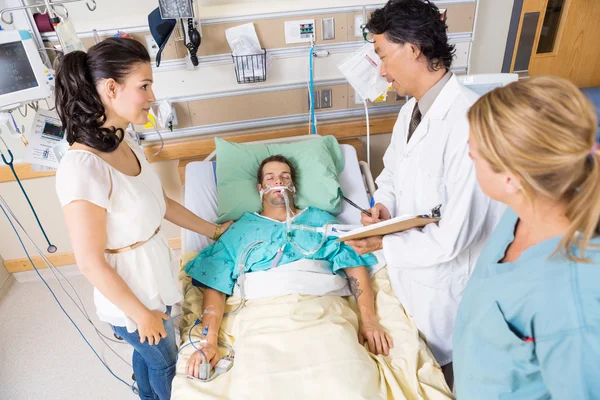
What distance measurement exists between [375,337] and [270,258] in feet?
1.77

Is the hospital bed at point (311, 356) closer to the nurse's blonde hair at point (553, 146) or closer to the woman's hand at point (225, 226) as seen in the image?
the woman's hand at point (225, 226)

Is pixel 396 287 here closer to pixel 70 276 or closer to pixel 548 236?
pixel 548 236

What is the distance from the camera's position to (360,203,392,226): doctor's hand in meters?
1.52

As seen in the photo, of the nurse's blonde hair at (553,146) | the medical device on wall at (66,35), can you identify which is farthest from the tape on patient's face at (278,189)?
the nurse's blonde hair at (553,146)

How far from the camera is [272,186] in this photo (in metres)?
2.02

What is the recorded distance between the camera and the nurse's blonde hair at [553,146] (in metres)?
0.69

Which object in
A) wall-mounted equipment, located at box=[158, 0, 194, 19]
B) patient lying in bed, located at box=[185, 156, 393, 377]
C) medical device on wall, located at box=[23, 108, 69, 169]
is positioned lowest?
patient lying in bed, located at box=[185, 156, 393, 377]

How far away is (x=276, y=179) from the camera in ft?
6.69

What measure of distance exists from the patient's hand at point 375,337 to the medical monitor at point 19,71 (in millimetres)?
1683

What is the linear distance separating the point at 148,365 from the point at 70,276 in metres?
1.65

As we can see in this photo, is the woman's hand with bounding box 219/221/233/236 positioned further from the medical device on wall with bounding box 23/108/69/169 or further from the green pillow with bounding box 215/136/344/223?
the medical device on wall with bounding box 23/108/69/169

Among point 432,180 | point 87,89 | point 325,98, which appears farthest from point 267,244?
point 325,98

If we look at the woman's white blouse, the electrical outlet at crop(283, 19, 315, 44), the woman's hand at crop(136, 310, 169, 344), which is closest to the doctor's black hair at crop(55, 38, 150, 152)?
the woman's white blouse

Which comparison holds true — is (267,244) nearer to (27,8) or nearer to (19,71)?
(19,71)
